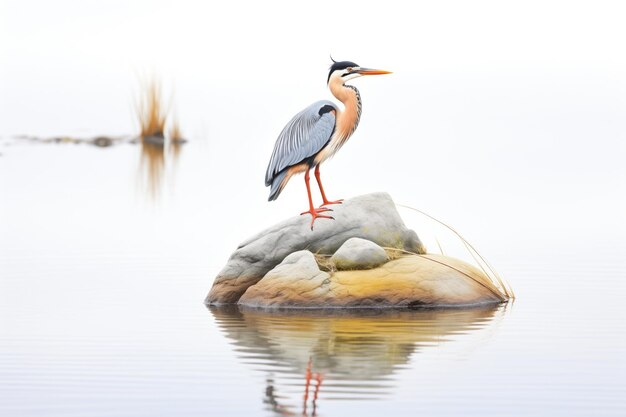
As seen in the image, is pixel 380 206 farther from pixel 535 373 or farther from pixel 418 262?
pixel 535 373

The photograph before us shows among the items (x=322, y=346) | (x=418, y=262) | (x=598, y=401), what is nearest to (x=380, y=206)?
(x=418, y=262)

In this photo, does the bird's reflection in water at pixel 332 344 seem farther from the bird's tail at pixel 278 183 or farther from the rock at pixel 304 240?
the bird's tail at pixel 278 183

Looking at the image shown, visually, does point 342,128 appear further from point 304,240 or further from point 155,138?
point 155,138

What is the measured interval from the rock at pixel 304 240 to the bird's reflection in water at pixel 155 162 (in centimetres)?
766

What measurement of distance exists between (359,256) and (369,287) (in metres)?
0.31

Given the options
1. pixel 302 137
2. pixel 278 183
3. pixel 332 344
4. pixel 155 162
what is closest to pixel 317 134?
pixel 302 137

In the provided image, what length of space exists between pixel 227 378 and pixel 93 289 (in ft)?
12.0

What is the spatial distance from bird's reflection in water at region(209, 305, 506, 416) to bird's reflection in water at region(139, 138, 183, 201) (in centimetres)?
875

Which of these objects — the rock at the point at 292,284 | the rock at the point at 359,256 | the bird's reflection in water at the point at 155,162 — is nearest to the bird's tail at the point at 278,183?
the rock at the point at 292,284

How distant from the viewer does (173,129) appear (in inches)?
1165

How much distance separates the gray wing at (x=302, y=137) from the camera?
9.83 metres

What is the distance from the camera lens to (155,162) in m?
24.6

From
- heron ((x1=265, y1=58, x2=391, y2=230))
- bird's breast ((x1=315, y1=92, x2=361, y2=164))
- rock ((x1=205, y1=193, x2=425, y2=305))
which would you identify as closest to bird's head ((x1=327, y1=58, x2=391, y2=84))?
heron ((x1=265, y1=58, x2=391, y2=230))

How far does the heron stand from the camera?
9.84 m
